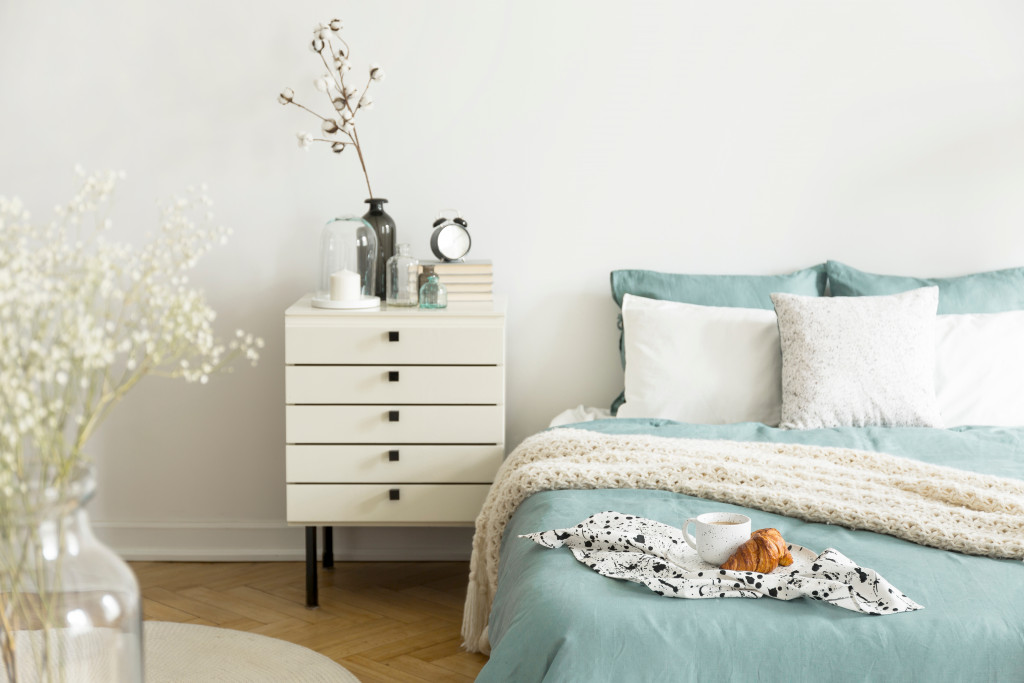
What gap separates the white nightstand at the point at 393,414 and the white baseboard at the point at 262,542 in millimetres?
495

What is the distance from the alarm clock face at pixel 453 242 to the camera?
282cm

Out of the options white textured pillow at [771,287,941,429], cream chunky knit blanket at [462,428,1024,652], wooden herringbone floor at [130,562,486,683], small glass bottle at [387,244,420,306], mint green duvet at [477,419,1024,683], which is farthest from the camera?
small glass bottle at [387,244,420,306]

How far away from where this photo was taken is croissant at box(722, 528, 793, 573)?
1.52 meters

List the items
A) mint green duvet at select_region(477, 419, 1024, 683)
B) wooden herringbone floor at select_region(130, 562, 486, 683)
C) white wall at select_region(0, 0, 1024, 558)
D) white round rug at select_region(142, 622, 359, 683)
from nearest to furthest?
1. mint green duvet at select_region(477, 419, 1024, 683)
2. white round rug at select_region(142, 622, 359, 683)
3. wooden herringbone floor at select_region(130, 562, 486, 683)
4. white wall at select_region(0, 0, 1024, 558)

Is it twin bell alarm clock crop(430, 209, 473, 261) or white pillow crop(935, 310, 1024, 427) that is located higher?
twin bell alarm clock crop(430, 209, 473, 261)

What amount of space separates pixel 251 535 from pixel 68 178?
1.29 meters

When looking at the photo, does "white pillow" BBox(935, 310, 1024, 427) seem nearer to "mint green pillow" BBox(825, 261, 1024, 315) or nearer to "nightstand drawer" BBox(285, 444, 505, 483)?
"mint green pillow" BBox(825, 261, 1024, 315)

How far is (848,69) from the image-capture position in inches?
119

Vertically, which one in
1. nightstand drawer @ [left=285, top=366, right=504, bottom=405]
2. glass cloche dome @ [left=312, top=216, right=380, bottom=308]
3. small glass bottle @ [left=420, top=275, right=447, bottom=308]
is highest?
glass cloche dome @ [left=312, top=216, right=380, bottom=308]

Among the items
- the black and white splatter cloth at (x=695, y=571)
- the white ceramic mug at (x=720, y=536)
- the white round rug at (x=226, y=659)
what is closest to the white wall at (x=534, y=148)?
the white round rug at (x=226, y=659)

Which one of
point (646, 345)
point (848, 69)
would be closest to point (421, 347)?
point (646, 345)

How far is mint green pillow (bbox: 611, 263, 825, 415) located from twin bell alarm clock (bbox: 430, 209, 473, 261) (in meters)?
0.49

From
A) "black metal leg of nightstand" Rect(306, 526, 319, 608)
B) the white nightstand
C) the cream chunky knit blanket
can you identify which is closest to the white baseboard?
"black metal leg of nightstand" Rect(306, 526, 319, 608)

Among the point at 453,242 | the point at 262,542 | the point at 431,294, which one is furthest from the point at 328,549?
the point at 453,242
